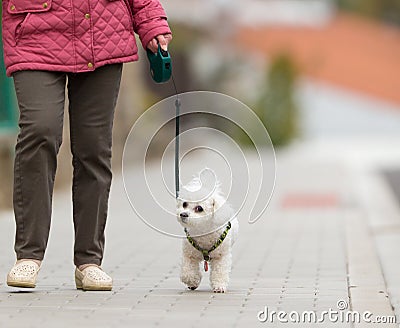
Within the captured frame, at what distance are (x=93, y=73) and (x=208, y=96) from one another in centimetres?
57

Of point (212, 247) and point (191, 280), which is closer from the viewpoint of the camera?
point (212, 247)

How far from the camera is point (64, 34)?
5.71 meters

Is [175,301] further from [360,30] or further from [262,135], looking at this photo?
[360,30]

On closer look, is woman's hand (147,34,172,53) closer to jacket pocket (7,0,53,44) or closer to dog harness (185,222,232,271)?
jacket pocket (7,0,53,44)

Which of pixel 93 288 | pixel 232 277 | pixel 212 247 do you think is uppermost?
pixel 212 247

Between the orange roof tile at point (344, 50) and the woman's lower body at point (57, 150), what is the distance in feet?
114

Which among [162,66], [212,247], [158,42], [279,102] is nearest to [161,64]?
[162,66]

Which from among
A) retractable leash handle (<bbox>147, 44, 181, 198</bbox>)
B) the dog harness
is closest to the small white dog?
the dog harness

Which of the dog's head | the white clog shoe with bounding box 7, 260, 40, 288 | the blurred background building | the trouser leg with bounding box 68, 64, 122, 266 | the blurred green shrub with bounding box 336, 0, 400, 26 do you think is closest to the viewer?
the dog's head

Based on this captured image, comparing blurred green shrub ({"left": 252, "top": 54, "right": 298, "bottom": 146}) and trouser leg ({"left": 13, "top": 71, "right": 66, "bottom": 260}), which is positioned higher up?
trouser leg ({"left": 13, "top": 71, "right": 66, "bottom": 260})

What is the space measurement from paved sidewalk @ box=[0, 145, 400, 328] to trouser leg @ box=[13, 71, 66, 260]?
0.98ft

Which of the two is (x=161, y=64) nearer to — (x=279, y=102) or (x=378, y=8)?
(x=279, y=102)

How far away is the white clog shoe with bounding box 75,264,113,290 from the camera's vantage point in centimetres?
584

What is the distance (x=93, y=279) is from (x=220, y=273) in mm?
621
